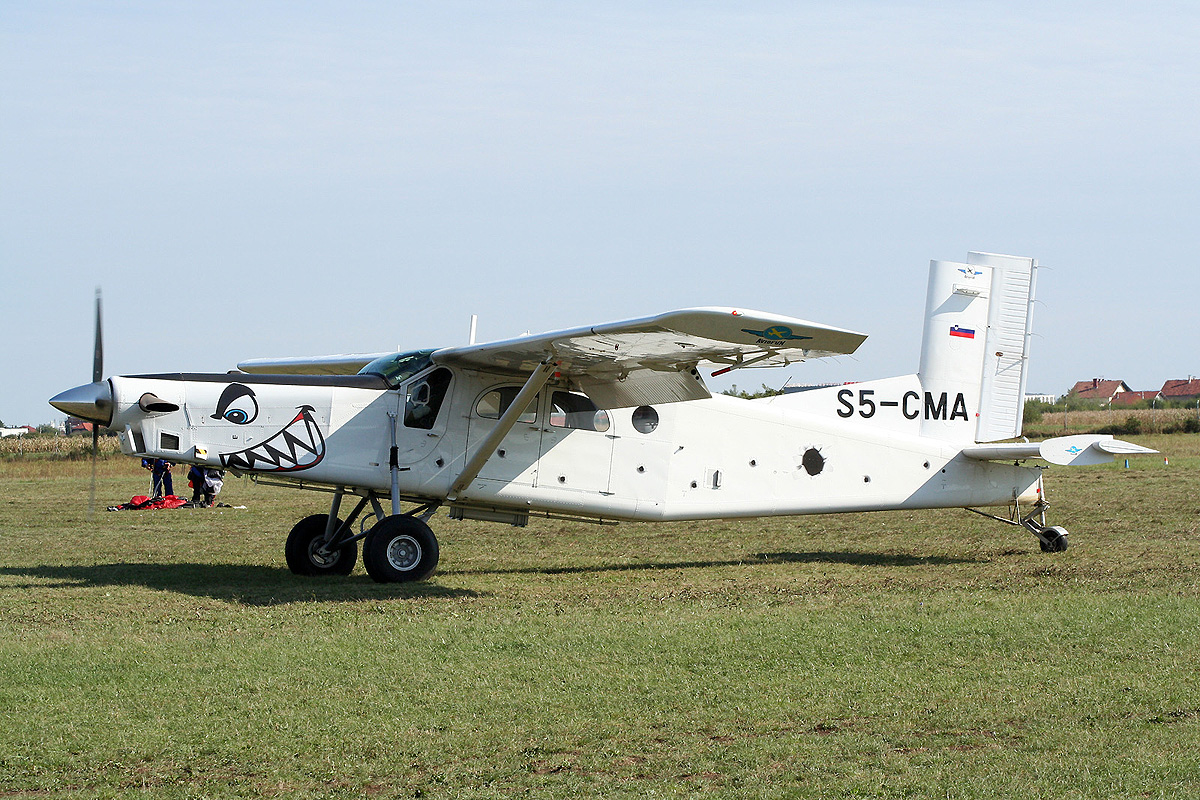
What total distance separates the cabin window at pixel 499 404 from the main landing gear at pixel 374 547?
1.20 m

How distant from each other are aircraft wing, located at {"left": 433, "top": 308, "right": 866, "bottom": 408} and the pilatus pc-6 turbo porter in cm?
3

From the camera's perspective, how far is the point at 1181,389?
106 m

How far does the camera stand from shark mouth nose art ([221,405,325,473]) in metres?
11.4

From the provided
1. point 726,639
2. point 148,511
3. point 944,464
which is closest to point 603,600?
point 726,639

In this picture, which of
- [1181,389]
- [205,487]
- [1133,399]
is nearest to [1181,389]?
[1181,389]

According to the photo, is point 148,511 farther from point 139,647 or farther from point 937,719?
point 937,719

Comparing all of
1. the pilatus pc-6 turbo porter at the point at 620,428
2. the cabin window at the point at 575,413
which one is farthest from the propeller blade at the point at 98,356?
the cabin window at the point at 575,413

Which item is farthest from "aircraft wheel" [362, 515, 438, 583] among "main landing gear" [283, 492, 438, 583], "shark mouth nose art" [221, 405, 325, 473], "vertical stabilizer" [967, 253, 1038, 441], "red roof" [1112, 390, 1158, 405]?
"red roof" [1112, 390, 1158, 405]

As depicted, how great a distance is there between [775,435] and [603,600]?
12.5 feet

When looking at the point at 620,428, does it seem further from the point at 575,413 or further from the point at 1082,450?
the point at 1082,450

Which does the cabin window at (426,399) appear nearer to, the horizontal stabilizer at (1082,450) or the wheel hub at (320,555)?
the wheel hub at (320,555)

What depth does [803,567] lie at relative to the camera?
13547mm

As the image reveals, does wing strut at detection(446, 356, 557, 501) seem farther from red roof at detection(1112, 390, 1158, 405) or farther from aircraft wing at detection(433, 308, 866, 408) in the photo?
red roof at detection(1112, 390, 1158, 405)

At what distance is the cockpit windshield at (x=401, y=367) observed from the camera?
1230 centimetres
